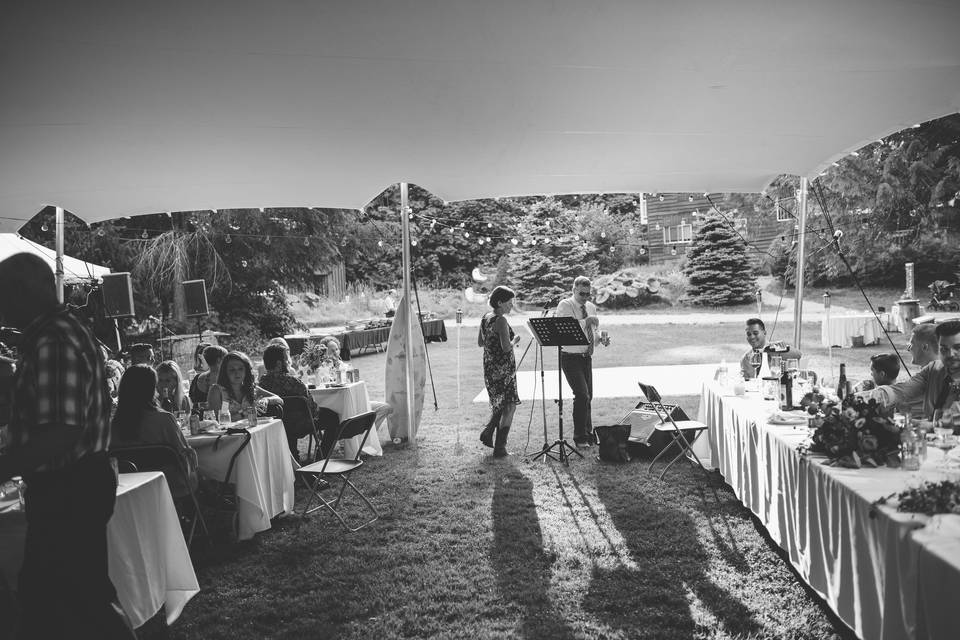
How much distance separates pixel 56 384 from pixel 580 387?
5.38 m

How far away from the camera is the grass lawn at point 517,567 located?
3.27 m

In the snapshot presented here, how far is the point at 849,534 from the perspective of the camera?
2.62 metres

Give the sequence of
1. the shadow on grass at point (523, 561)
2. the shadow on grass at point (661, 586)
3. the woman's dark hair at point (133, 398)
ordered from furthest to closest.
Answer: the woman's dark hair at point (133, 398) < the shadow on grass at point (523, 561) < the shadow on grass at point (661, 586)

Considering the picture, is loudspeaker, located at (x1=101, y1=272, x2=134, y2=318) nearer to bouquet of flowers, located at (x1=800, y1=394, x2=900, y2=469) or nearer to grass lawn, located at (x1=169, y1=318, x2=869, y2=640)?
grass lawn, located at (x1=169, y1=318, x2=869, y2=640)

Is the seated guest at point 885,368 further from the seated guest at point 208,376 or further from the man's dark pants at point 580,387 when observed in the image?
the seated guest at point 208,376

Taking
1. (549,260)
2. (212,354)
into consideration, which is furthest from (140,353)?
(549,260)

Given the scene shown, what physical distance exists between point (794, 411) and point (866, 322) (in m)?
11.8

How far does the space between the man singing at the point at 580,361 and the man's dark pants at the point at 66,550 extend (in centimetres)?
499

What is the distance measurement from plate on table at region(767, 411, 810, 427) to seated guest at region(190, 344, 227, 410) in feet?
16.1

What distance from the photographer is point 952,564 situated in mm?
1862

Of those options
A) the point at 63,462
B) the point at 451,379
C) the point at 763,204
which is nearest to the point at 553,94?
the point at 63,462

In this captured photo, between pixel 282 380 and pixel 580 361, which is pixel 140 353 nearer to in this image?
pixel 282 380

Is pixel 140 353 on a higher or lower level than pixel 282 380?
higher

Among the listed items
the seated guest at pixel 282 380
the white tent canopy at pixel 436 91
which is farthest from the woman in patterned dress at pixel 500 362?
the seated guest at pixel 282 380
